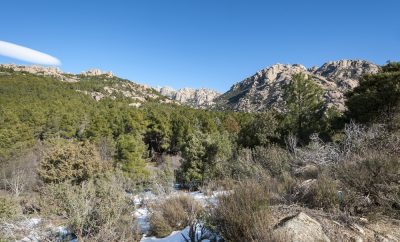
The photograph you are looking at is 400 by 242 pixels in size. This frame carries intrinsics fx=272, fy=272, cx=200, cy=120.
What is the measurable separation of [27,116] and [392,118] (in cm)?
3782

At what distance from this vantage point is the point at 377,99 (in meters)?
17.0

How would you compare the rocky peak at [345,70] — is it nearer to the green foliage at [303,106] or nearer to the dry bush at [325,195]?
the green foliage at [303,106]

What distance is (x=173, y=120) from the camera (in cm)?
3856

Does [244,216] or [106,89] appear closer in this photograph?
[244,216]

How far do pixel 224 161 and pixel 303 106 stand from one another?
9091 millimetres

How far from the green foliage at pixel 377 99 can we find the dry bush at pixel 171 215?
14.8 meters

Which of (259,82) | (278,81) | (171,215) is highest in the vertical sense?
(259,82)

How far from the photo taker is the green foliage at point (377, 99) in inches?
650

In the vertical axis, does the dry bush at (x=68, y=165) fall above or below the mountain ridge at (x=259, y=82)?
below

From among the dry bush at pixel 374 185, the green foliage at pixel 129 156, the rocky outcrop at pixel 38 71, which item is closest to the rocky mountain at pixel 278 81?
the rocky outcrop at pixel 38 71

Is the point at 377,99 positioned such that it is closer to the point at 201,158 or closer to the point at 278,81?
the point at 201,158

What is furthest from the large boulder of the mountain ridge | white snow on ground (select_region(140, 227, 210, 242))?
the mountain ridge

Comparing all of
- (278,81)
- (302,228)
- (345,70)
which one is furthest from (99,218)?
(345,70)

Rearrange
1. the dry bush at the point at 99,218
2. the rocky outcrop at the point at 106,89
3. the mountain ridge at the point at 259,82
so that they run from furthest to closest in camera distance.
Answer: the mountain ridge at the point at 259,82, the rocky outcrop at the point at 106,89, the dry bush at the point at 99,218
